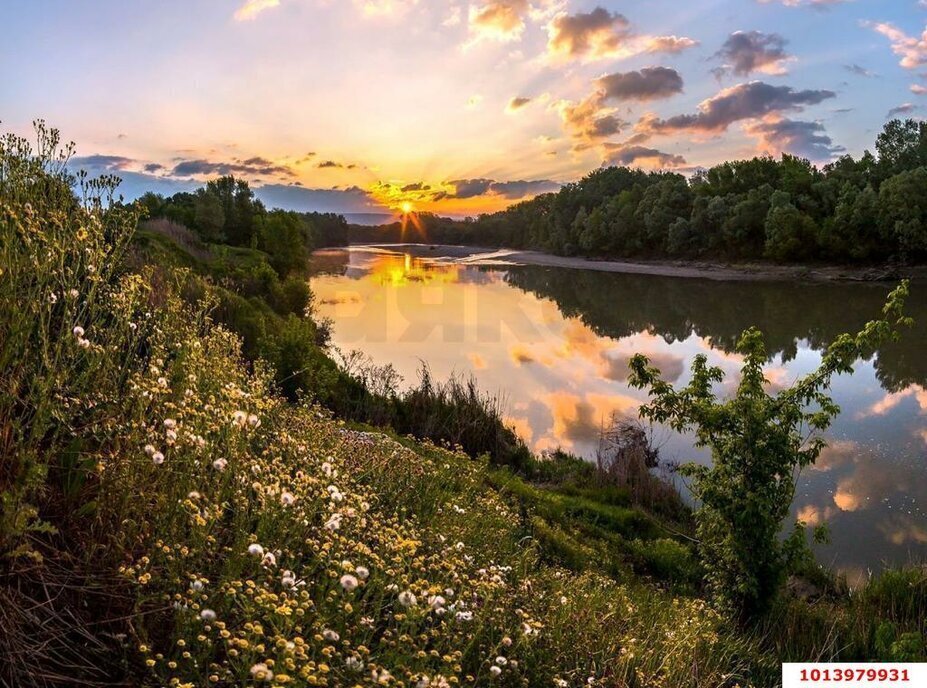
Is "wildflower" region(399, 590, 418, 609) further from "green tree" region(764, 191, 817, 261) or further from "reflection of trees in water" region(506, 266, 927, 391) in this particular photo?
"green tree" region(764, 191, 817, 261)

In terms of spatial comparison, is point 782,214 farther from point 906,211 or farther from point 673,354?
point 673,354

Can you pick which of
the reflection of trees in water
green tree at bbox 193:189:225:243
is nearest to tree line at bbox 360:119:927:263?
the reflection of trees in water

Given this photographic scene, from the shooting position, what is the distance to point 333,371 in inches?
597

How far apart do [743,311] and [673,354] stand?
581 inches

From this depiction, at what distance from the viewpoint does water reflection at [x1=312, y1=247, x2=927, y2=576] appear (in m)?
11.9

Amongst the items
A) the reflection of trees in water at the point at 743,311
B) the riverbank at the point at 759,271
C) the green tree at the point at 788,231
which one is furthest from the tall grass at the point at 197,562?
the green tree at the point at 788,231

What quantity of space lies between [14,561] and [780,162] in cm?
8417

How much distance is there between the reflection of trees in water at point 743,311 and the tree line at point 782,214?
21.8ft

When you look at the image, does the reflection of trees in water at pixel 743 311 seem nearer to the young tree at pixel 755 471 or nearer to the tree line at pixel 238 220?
the young tree at pixel 755 471

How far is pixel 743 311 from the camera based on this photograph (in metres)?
38.8

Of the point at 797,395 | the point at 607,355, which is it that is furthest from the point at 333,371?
the point at 607,355

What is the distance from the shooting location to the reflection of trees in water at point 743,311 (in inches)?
1059

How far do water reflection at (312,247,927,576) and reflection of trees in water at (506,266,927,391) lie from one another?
117 millimetres

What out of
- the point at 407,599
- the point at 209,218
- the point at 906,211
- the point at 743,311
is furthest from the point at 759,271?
the point at 407,599
